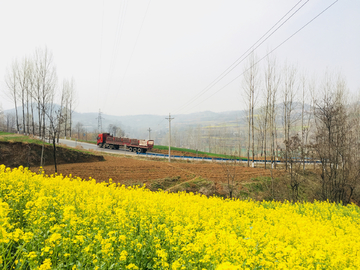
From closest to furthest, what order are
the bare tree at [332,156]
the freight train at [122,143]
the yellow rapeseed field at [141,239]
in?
the yellow rapeseed field at [141,239] → the bare tree at [332,156] → the freight train at [122,143]

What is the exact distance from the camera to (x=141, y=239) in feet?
11.5

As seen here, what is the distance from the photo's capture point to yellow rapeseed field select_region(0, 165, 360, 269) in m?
2.68

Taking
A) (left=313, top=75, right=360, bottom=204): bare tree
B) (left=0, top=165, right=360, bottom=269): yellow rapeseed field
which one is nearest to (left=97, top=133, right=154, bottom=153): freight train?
(left=313, top=75, right=360, bottom=204): bare tree

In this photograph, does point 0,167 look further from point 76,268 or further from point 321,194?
point 321,194

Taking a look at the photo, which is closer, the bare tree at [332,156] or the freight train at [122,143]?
the bare tree at [332,156]

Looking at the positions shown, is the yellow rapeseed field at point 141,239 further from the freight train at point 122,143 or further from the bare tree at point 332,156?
the freight train at point 122,143

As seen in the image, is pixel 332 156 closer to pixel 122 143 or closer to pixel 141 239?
pixel 141 239

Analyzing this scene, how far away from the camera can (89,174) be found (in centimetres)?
1650

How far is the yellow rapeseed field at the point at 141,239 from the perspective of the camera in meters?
2.68

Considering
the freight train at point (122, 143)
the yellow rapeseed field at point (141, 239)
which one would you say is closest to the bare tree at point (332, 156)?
the yellow rapeseed field at point (141, 239)

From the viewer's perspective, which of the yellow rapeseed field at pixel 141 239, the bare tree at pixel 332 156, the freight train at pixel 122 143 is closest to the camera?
the yellow rapeseed field at pixel 141 239

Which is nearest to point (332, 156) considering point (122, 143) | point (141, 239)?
point (141, 239)

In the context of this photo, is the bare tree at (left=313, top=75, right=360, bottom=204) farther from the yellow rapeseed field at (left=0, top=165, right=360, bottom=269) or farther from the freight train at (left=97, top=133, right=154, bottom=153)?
the freight train at (left=97, top=133, right=154, bottom=153)

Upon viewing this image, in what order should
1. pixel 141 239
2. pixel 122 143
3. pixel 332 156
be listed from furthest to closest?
pixel 122 143 → pixel 332 156 → pixel 141 239
